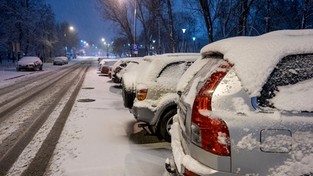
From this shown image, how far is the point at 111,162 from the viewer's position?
17.8ft

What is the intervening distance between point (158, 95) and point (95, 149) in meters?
1.74

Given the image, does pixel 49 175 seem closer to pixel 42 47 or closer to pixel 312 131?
pixel 312 131

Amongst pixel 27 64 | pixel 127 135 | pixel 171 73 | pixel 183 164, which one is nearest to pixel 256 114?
pixel 183 164

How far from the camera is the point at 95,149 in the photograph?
6.20 metres

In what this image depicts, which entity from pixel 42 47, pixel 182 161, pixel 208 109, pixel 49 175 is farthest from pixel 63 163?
pixel 42 47

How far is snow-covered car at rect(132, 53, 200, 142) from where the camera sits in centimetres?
655

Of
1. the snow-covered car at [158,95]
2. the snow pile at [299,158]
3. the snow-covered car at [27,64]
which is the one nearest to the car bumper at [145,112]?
the snow-covered car at [158,95]

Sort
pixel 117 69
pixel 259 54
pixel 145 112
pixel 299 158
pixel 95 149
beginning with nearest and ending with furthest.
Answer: pixel 299 158
pixel 259 54
pixel 95 149
pixel 145 112
pixel 117 69

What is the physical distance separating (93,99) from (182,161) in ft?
33.5

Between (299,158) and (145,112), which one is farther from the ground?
(299,158)

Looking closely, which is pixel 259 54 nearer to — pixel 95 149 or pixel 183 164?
pixel 183 164

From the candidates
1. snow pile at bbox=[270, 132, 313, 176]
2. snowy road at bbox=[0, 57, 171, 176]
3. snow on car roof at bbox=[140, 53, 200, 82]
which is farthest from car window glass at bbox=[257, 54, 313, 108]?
snow on car roof at bbox=[140, 53, 200, 82]

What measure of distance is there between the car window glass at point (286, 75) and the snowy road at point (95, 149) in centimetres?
262

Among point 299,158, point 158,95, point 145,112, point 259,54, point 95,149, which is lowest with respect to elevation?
point 95,149
